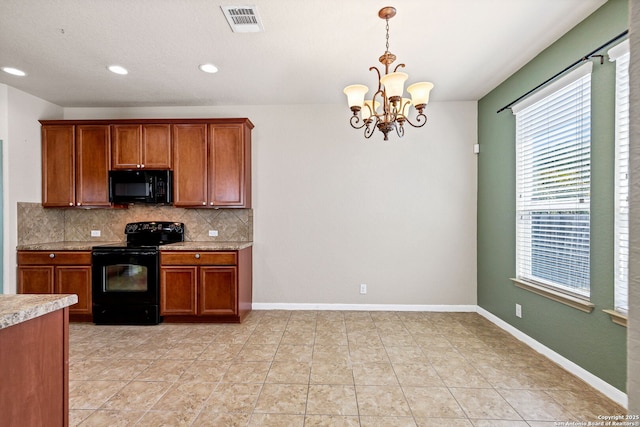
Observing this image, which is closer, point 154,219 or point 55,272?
point 55,272

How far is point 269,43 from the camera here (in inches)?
102

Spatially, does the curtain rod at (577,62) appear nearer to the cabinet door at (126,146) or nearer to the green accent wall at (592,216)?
the green accent wall at (592,216)

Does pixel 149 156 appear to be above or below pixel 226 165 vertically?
above

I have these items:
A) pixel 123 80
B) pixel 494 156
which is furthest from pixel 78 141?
pixel 494 156

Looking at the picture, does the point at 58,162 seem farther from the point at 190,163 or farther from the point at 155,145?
the point at 190,163

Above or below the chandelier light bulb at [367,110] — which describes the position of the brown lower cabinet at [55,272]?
below

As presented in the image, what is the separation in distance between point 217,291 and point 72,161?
2.45 meters

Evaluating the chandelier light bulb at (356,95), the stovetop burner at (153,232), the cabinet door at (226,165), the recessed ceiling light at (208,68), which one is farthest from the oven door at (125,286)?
the chandelier light bulb at (356,95)

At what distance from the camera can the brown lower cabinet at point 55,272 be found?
3.44m

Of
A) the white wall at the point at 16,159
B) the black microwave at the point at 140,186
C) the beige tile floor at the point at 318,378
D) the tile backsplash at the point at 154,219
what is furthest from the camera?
the tile backsplash at the point at 154,219

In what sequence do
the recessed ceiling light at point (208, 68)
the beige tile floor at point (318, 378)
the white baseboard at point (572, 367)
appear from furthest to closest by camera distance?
1. the recessed ceiling light at point (208, 68)
2. the white baseboard at point (572, 367)
3. the beige tile floor at point (318, 378)

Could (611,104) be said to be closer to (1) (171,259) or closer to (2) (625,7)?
(2) (625,7)

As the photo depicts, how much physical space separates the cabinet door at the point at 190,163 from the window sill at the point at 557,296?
3573 mm

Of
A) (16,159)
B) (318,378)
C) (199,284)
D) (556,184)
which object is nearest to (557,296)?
(556,184)
